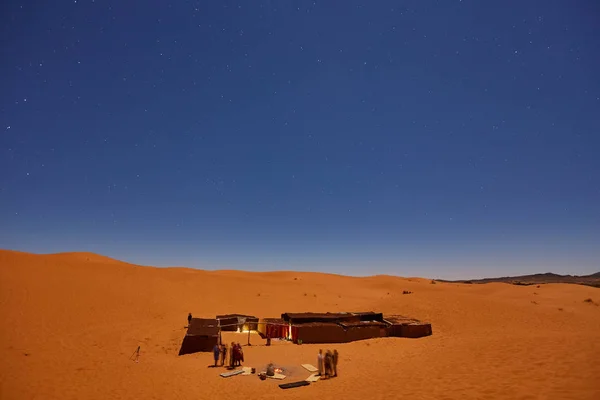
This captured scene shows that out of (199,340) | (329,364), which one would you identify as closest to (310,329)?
(199,340)

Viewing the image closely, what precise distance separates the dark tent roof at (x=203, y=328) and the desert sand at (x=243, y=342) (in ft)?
4.88

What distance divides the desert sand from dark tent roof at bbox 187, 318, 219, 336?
1.49 meters

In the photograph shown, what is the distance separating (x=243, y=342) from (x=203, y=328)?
379cm

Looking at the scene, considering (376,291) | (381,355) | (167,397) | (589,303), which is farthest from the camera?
(376,291)

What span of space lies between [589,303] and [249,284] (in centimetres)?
4734

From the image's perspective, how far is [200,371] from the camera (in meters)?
19.2

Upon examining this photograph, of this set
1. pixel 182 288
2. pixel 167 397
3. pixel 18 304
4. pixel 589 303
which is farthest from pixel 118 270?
pixel 589 303

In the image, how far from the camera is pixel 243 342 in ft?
90.9

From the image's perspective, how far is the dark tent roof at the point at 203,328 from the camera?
2410 cm

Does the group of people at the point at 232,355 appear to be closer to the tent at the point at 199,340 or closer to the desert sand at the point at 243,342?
the desert sand at the point at 243,342

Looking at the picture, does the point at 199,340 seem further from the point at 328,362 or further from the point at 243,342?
the point at 328,362

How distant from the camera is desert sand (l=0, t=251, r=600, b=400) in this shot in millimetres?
14375

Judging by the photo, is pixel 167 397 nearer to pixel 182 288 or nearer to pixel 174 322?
pixel 174 322

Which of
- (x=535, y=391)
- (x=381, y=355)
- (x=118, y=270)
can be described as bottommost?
(x=381, y=355)
